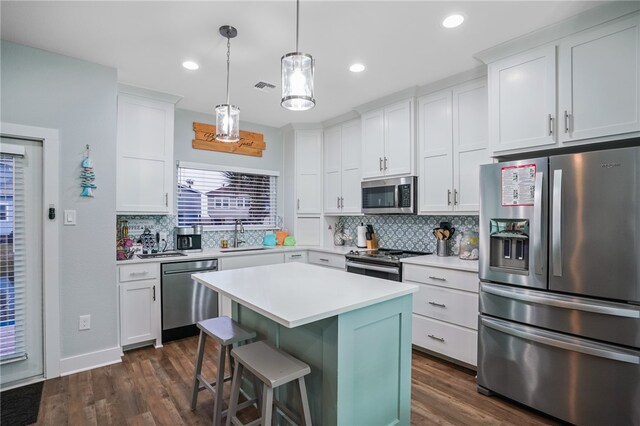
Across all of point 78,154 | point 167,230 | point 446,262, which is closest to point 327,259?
point 446,262

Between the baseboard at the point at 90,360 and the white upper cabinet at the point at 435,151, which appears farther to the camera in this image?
the white upper cabinet at the point at 435,151

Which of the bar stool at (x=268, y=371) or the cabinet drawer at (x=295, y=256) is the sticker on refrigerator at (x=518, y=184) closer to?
the bar stool at (x=268, y=371)

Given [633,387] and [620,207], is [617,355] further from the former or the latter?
[620,207]

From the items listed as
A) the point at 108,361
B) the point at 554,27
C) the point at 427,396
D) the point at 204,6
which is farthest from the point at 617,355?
the point at 108,361

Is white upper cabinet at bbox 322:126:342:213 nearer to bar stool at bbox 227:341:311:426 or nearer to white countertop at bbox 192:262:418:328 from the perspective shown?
white countertop at bbox 192:262:418:328

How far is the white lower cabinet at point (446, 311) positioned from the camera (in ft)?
8.95

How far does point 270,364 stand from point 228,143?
3.49 m

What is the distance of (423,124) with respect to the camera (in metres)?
3.48

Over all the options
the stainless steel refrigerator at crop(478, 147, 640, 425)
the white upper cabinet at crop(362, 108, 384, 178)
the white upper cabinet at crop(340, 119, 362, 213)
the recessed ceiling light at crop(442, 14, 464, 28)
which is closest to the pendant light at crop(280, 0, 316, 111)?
the recessed ceiling light at crop(442, 14, 464, 28)

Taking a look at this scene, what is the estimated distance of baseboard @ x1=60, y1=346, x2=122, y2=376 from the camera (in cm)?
275

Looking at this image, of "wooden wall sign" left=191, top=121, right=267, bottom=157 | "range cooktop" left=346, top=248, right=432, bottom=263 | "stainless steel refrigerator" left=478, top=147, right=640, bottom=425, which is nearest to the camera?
"stainless steel refrigerator" left=478, top=147, right=640, bottom=425

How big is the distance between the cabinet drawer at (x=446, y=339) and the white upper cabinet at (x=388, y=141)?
1.58m

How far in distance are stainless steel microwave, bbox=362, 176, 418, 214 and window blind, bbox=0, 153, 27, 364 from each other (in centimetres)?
328

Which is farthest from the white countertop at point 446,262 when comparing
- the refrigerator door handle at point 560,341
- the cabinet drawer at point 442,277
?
the refrigerator door handle at point 560,341
